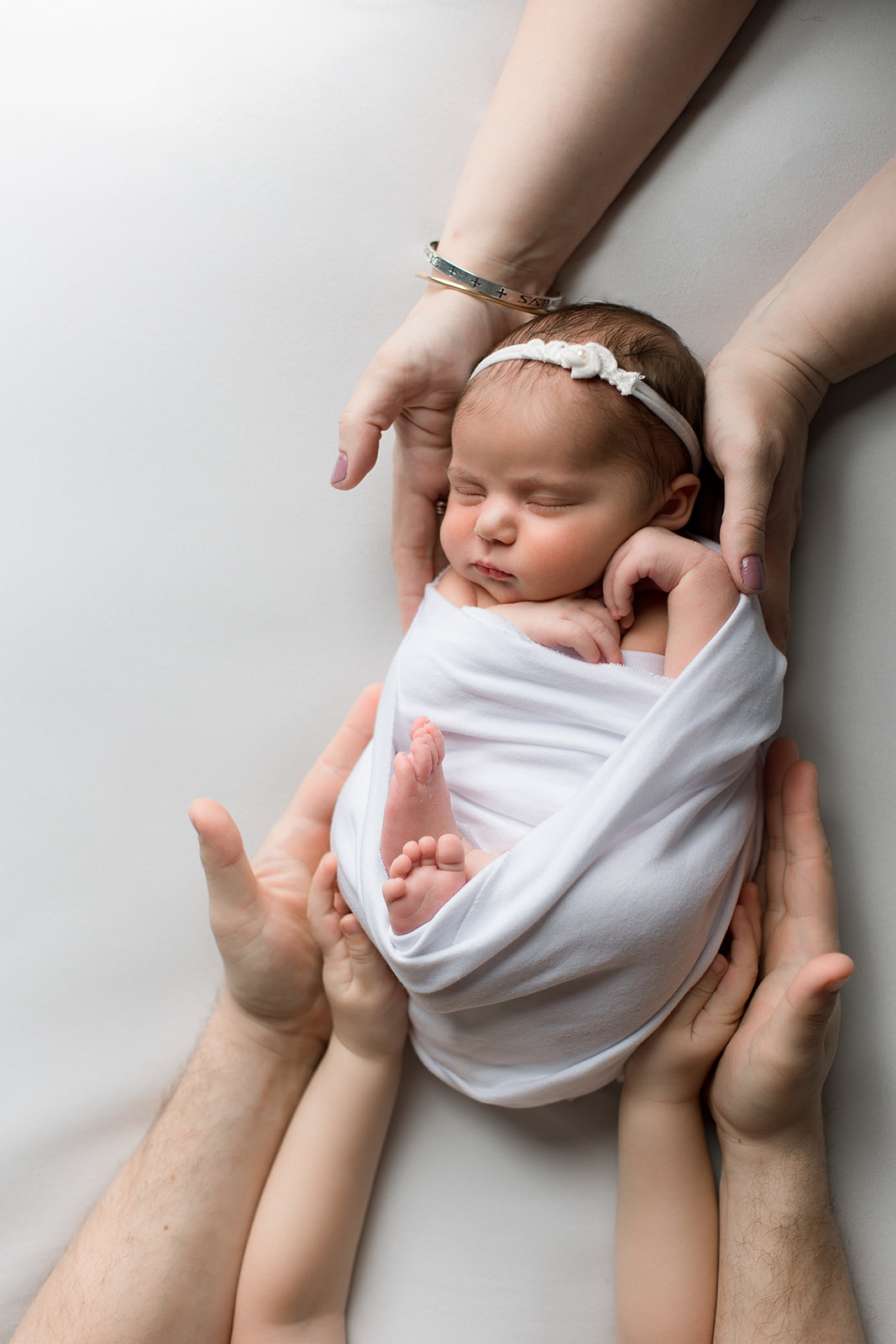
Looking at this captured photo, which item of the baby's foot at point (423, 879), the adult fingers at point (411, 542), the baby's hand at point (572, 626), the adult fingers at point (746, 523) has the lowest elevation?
the baby's foot at point (423, 879)

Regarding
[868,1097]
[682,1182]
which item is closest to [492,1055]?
[682,1182]

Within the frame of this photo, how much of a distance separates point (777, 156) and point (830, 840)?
112cm

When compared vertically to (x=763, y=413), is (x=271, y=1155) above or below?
below

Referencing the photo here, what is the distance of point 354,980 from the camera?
138cm

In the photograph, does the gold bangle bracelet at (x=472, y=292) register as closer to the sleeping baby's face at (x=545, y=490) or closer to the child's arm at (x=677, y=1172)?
the sleeping baby's face at (x=545, y=490)

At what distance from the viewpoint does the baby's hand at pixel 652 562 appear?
1.24 metres

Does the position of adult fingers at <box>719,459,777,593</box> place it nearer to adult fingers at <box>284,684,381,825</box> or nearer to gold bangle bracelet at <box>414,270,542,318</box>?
gold bangle bracelet at <box>414,270,542,318</box>

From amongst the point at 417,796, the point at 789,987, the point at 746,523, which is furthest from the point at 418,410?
the point at 789,987

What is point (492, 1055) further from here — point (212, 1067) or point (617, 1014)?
point (212, 1067)

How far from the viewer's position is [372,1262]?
146 cm

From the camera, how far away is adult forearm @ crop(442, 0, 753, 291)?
1.37m

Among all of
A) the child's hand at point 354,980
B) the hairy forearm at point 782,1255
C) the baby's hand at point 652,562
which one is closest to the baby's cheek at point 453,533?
the baby's hand at point 652,562

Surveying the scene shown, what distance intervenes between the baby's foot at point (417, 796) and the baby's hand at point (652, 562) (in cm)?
33

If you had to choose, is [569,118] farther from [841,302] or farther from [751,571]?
[751,571]
